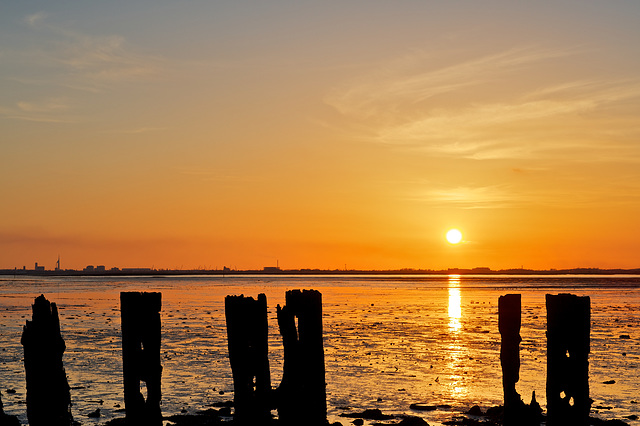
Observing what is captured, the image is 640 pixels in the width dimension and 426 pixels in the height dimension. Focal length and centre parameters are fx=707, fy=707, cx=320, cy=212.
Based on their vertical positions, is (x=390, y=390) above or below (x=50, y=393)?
below

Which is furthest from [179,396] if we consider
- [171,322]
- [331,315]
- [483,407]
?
[331,315]

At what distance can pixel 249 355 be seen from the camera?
476 inches

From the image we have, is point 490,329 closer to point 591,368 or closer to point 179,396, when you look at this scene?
point 591,368

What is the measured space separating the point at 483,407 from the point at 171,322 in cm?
2391

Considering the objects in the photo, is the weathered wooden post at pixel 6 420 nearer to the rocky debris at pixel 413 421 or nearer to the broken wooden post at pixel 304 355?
the broken wooden post at pixel 304 355

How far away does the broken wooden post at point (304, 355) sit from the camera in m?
11.5

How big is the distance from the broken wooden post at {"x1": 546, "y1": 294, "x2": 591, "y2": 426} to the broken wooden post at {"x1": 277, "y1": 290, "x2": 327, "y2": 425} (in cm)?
365

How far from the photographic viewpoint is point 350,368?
74.2ft

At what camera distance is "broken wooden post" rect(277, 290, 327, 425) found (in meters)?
11.5

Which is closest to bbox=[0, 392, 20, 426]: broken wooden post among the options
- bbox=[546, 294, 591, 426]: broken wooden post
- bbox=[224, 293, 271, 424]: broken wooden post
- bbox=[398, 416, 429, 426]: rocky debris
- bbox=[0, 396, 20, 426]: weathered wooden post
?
bbox=[0, 396, 20, 426]: weathered wooden post

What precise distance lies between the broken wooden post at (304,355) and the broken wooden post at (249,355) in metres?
0.52

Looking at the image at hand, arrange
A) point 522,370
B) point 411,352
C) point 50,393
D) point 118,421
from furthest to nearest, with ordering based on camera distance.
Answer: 1. point 411,352
2. point 522,370
3. point 118,421
4. point 50,393

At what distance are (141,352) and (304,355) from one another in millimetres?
A: 2718

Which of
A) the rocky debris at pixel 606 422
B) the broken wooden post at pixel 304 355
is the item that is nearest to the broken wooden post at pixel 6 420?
the broken wooden post at pixel 304 355
